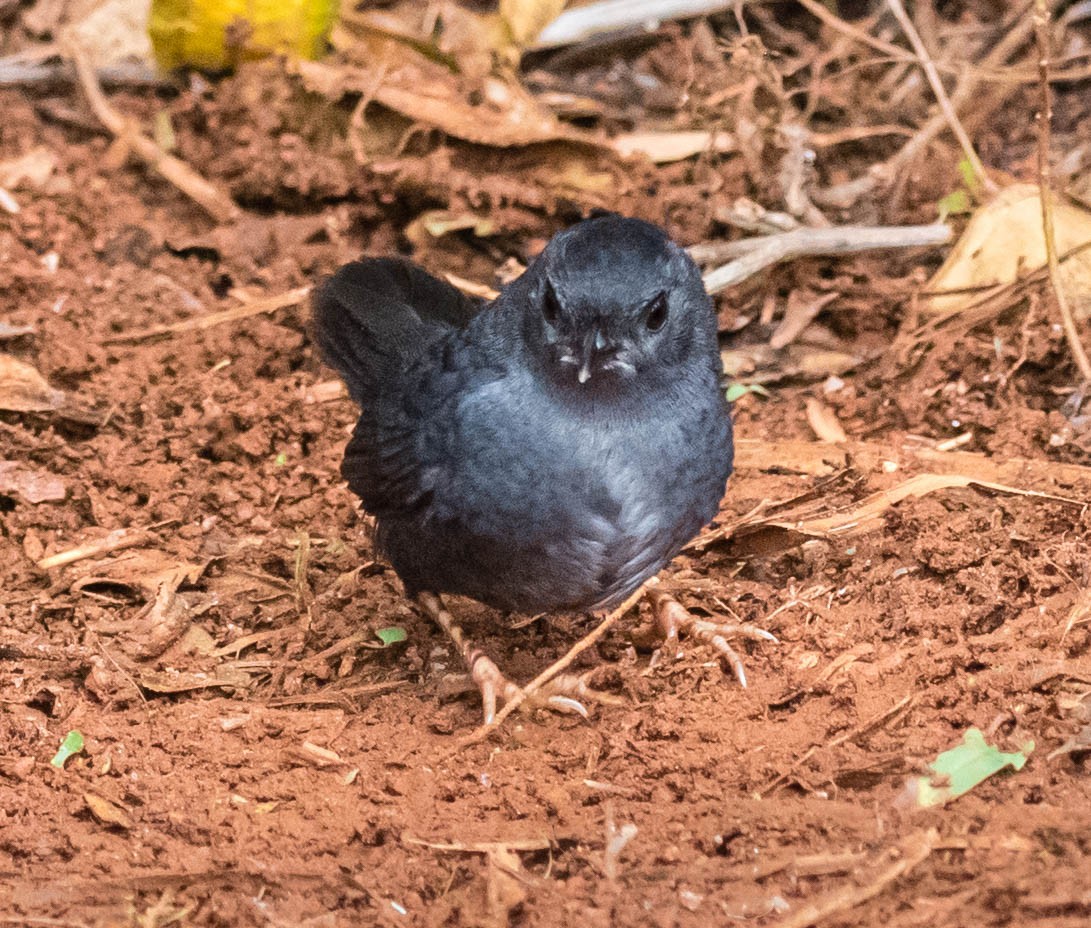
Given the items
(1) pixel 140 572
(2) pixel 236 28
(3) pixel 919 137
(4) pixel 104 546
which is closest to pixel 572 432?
(1) pixel 140 572

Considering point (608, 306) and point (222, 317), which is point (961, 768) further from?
point (222, 317)

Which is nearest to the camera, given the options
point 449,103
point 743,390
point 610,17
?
point 743,390

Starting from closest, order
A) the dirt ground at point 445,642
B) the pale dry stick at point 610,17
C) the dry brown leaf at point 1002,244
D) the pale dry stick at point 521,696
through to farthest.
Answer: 1. the dirt ground at point 445,642
2. the pale dry stick at point 521,696
3. the dry brown leaf at point 1002,244
4. the pale dry stick at point 610,17

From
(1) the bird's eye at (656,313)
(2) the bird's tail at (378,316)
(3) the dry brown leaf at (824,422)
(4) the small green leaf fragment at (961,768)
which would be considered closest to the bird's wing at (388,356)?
(2) the bird's tail at (378,316)

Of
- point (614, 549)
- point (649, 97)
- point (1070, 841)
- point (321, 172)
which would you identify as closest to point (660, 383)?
point (614, 549)

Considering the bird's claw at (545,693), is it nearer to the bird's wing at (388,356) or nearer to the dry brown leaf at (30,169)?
the bird's wing at (388,356)

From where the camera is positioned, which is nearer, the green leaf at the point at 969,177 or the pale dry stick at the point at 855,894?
the pale dry stick at the point at 855,894
